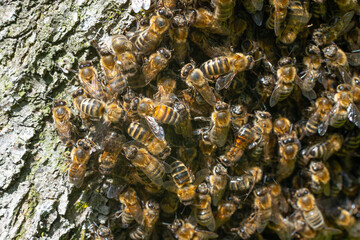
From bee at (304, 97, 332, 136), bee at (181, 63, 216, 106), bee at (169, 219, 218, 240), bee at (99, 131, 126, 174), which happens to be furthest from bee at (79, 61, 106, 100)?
bee at (304, 97, 332, 136)

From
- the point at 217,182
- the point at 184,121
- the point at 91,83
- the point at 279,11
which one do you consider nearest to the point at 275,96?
the point at 279,11

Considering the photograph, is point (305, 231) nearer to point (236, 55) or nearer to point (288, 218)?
point (288, 218)

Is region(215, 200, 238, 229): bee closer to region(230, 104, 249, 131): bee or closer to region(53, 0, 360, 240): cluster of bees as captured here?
region(53, 0, 360, 240): cluster of bees

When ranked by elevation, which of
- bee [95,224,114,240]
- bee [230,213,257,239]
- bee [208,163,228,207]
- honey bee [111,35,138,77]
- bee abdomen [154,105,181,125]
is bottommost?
bee [230,213,257,239]

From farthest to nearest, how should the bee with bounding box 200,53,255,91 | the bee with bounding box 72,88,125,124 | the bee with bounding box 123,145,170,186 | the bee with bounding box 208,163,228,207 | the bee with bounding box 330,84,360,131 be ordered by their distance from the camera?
the bee with bounding box 330,84,360,131 < the bee with bounding box 208,163,228,207 < the bee with bounding box 200,53,255,91 < the bee with bounding box 123,145,170,186 < the bee with bounding box 72,88,125,124

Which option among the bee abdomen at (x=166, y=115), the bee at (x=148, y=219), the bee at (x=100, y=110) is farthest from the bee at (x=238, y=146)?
the bee at (x=100, y=110)

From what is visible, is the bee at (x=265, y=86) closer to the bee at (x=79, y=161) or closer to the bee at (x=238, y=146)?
the bee at (x=238, y=146)
